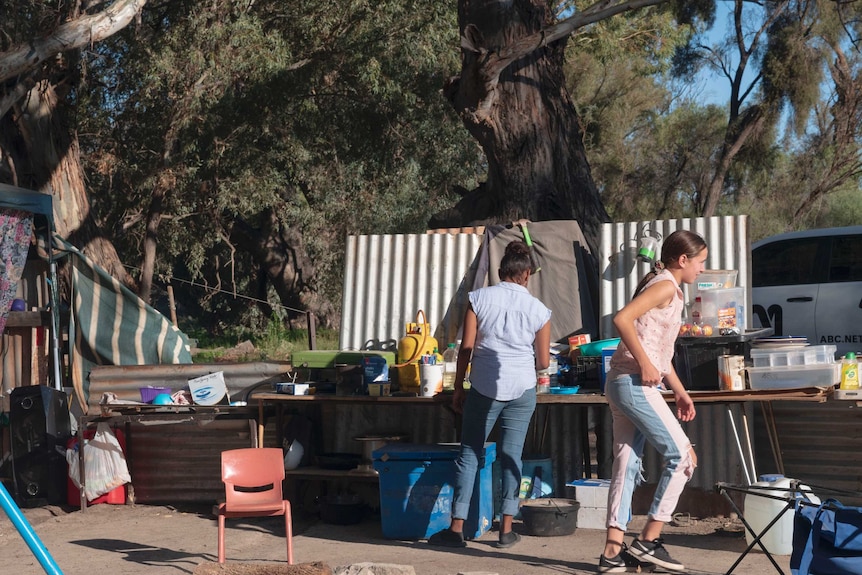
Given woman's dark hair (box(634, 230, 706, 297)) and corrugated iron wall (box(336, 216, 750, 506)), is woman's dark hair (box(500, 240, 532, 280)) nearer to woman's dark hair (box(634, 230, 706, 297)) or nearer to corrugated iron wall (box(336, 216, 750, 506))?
woman's dark hair (box(634, 230, 706, 297))

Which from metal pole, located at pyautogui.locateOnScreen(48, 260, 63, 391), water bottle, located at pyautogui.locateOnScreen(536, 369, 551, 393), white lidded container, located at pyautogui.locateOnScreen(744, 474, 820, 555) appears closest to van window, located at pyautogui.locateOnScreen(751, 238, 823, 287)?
water bottle, located at pyautogui.locateOnScreen(536, 369, 551, 393)

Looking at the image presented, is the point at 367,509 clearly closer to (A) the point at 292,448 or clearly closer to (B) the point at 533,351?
(A) the point at 292,448

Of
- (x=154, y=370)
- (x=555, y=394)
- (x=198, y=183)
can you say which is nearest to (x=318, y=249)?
(x=198, y=183)

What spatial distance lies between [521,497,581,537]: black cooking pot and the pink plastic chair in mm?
1652

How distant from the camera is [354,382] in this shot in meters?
7.79

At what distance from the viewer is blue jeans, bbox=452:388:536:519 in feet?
21.2

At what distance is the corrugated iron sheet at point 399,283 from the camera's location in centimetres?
885

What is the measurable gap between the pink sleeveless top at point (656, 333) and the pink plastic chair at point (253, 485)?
216 centimetres

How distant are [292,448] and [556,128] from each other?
4.92 m

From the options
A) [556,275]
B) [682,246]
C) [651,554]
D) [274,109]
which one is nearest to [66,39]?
[274,109]

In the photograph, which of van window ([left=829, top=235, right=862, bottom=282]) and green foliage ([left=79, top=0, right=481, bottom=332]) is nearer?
van window ([left=829, top=235, right=862, bottom=282])

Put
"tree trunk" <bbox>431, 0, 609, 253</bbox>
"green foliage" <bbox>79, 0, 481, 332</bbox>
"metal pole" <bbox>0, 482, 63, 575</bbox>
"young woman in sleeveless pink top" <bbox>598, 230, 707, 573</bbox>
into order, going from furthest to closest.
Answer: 1. "green foliage" <bbox>79, 0, 481, 332</bbox>
2. "tree trunk" <bbox>431, 0, 609, 253</bbox>
3. "young woman in sleeveless pink top" <bbox>598, 230, 707, 573</bbox>
4. "metal pole" <bbox>0, 482, 63, 575</bbox>

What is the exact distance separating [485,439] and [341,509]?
5.29 ft

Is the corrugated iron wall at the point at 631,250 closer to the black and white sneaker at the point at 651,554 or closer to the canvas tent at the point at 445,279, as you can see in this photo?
the canvas tent at the point at 445,279
